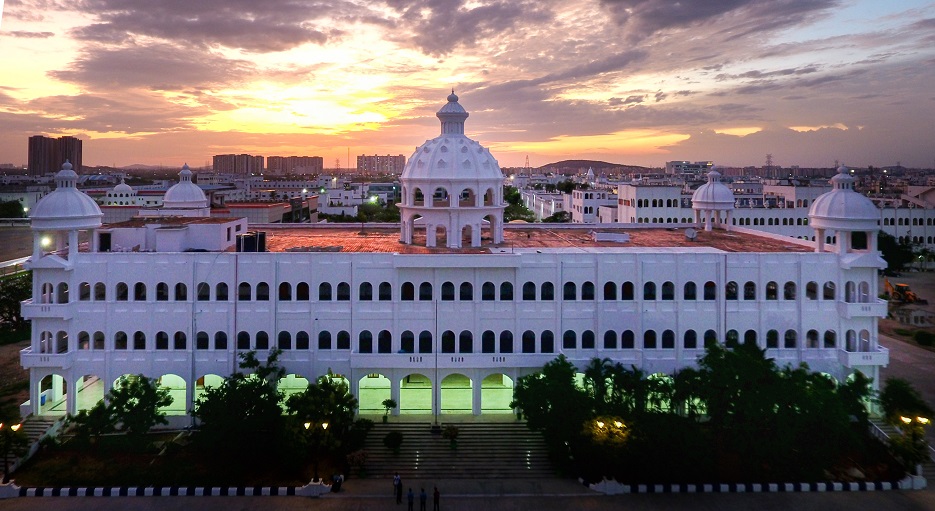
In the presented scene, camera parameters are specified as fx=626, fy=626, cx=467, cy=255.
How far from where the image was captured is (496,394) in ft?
140

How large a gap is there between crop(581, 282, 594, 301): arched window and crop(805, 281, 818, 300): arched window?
14.2m

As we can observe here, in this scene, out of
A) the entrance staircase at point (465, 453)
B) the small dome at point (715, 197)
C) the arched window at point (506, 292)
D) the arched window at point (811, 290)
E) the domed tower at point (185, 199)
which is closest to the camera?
the entrance staircase at point (465, 453)

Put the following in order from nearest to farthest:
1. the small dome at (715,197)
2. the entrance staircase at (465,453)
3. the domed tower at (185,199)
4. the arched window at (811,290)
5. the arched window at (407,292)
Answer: the entrance staircase at (465,453) < the arched window at (407,292) < the arched window at (811,290) < the domed tower at (185,199) < the small dome at (715,197)

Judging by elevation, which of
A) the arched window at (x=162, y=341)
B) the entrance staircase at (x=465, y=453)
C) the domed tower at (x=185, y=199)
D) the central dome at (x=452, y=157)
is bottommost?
the entrance staircase at (x=465, y=453)

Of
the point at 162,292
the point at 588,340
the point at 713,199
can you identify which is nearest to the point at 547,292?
the point at 588,340

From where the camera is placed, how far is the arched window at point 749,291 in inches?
1622

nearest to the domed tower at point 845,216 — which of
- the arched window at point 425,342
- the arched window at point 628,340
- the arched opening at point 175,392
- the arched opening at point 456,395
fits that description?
the arched window at point 628,340

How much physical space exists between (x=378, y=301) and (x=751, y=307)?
24.3 meters

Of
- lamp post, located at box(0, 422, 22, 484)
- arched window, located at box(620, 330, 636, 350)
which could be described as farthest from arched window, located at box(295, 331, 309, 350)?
arched window, located at box(620, 330, 636, 350)

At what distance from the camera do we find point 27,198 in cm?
16288

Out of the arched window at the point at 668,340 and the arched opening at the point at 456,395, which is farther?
the arched opening at the point at 456,395

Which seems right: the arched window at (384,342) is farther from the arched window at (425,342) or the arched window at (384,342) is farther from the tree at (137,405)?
the tree at (137,405)

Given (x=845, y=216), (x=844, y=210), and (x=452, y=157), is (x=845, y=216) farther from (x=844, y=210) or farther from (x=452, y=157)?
(x=452, y=157)

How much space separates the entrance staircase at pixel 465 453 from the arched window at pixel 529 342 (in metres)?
4.70
